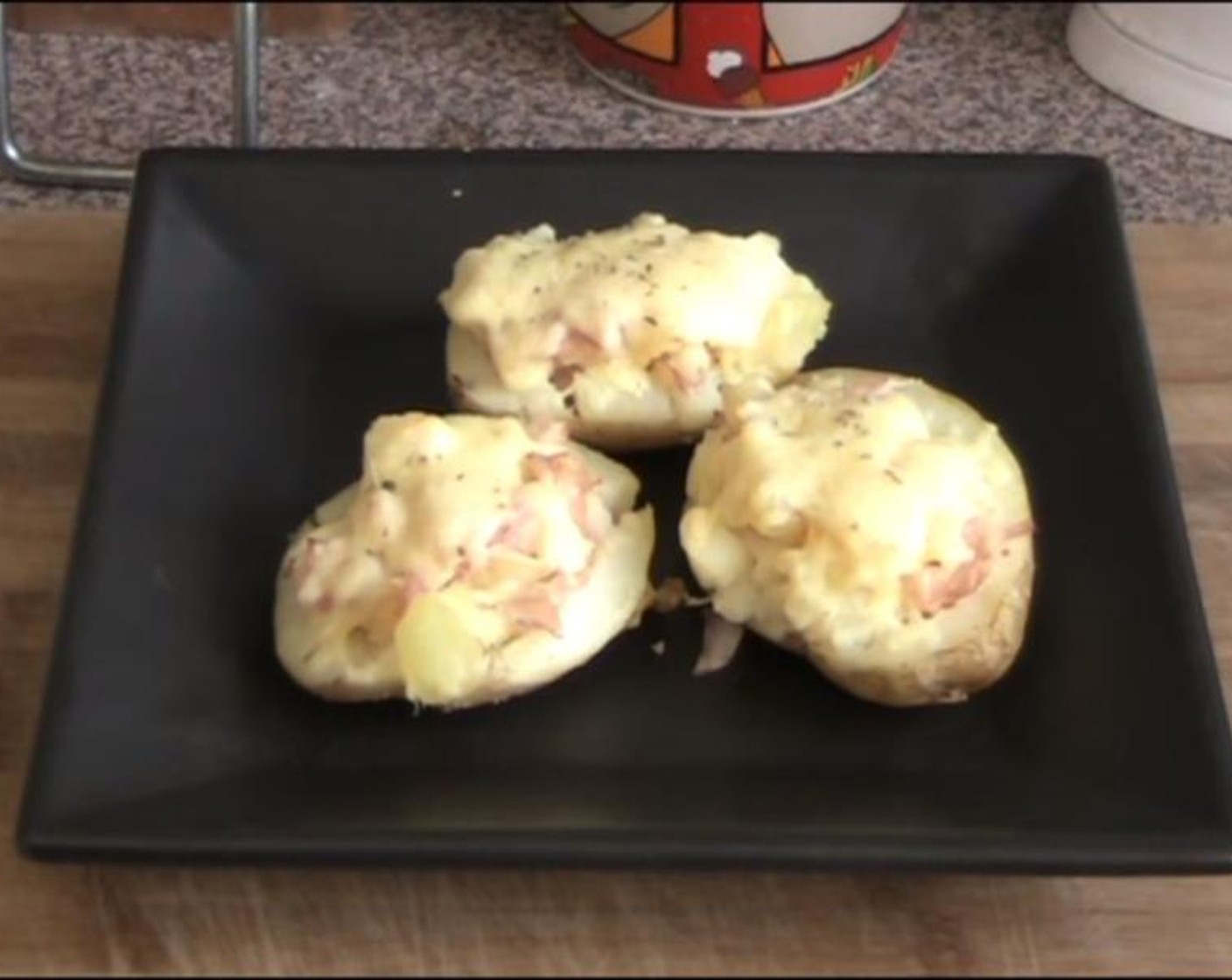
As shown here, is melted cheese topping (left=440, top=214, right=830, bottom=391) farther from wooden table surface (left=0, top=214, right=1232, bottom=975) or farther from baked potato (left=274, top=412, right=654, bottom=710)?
wooden table surface (left=0, top=214, right=1232, bottom=975)

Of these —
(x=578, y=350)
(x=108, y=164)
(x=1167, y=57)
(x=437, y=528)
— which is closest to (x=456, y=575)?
(x=437, y=528)

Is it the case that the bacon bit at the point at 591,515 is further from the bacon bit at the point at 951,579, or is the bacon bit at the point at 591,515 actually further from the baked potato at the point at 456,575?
the bacon bit at the point at 951,579

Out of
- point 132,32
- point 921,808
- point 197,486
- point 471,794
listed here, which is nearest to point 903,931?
point 921,808

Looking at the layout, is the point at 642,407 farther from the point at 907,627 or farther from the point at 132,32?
the point at 132,32

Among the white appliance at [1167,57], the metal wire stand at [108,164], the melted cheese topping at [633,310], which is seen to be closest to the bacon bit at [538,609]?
the melted cheese topping at [633,310]

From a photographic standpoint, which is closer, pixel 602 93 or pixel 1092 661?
pixel 1092 661

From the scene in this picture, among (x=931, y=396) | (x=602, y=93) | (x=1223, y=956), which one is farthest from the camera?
(x=602, y=93)
